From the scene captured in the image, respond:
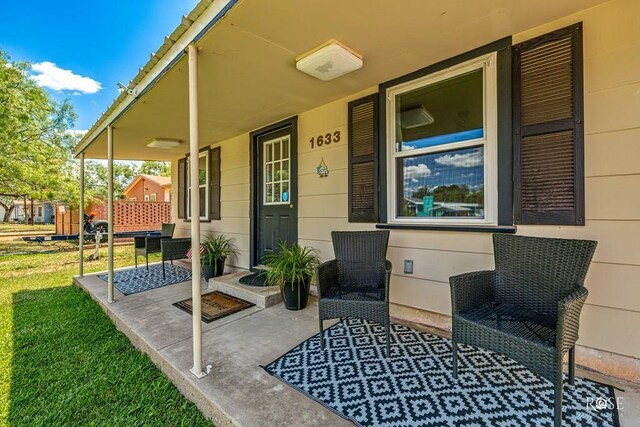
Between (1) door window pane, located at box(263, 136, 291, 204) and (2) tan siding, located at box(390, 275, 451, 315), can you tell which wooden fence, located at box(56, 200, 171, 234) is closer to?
(1) door window pane, located at box(263, 136, 291, 204)

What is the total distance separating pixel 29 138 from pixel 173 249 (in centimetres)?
859

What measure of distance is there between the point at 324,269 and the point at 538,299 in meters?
1.48

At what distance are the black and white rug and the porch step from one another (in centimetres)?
86

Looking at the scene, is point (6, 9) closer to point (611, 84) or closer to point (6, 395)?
point (6, 395)

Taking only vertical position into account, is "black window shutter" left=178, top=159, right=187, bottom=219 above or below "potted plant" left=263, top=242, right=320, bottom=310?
above

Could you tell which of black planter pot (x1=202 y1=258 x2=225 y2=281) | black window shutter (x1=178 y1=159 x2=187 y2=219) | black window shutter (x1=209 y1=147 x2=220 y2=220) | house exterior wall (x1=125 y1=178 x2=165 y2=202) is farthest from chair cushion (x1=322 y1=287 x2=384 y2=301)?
house exterior wall (x1=125 y1=178 x2=165 y2=202)

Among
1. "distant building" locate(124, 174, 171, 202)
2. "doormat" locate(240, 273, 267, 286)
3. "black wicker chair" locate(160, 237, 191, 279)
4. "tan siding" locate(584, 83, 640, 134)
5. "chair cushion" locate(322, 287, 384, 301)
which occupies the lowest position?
"doormat" locate(240, 273, 267, 286)

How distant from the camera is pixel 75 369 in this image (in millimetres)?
2162

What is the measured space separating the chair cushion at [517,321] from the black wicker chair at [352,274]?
646 millimetres

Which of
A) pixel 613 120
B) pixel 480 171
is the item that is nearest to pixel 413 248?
pixel 480 171

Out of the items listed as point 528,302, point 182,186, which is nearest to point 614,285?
point 528,302

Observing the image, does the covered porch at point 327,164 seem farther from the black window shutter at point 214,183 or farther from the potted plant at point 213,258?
the black window shutter at point 214,183

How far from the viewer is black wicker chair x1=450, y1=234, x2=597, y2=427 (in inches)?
56.9

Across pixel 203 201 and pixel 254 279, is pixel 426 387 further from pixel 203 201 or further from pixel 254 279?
pixel 203 201
